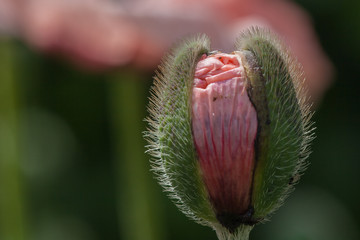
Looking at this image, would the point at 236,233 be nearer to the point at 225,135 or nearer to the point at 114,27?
the point at 225,135

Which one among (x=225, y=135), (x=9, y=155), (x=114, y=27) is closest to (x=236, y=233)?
(x=225, y=135)

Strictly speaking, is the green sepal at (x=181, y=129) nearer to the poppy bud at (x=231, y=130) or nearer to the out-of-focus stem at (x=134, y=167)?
the poppy bud at (x=231, y=130)

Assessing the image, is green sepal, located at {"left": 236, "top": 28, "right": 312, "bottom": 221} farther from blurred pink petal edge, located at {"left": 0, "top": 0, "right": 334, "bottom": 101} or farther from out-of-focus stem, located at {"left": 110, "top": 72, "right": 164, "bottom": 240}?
out-of-focus stem, located at {"left": 110, "top": 72, "right": 164, "bottom": 240}

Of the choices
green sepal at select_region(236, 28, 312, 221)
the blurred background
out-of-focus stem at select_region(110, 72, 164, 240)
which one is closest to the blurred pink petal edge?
the blurred background

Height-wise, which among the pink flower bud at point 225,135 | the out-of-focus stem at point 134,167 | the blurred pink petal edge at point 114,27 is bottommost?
the out-of-focus stem at point 134,167

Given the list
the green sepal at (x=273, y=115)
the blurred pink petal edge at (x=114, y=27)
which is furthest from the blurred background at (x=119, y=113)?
the green sepal at (x=273, y=115)

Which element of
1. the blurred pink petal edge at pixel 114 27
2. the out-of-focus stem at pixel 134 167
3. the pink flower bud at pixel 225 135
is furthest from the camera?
the out-of-focus stem at pixel 134 167

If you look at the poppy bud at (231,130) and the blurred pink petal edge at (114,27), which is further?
the blurred pink petal edge at (114,27)
